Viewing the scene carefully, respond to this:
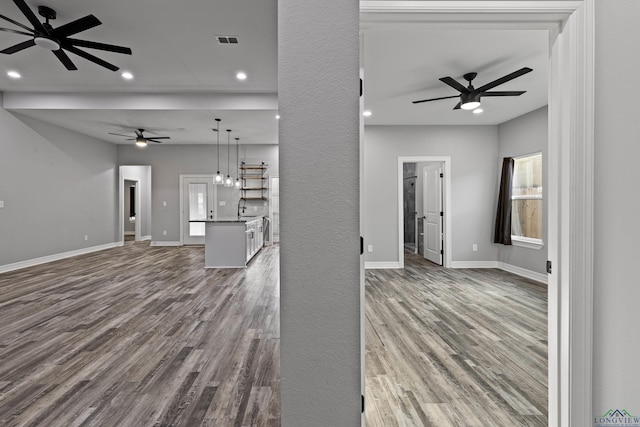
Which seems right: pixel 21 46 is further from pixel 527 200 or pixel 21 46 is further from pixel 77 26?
pixel 527 200

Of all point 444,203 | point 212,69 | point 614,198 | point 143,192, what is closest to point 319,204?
point 614,198

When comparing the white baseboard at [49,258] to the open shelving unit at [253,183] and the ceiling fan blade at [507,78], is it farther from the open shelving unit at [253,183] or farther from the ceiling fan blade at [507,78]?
the ceiling fan blade at [507,78]

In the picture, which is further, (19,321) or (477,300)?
(477,300)

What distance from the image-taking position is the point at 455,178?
628 cm

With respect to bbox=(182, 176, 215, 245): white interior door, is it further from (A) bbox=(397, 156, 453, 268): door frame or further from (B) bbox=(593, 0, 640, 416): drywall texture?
(B) bbox=(593, 0, 640, 416): drywall texture

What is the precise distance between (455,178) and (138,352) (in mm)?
5869

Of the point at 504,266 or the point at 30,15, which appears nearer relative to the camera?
the point at 30,15

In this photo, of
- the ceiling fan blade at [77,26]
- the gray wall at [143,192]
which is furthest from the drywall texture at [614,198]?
the gray wall at [143,192]

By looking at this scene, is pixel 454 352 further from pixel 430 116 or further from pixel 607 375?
pixel 430 116

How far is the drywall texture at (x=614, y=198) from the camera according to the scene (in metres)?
1.37

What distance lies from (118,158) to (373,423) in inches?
394

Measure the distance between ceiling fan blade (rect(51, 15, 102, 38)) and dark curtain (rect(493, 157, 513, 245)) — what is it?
6306 millimetres

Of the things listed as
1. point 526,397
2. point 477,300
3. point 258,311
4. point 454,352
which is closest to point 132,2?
point 258,311

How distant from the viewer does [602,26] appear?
140 centimetres
